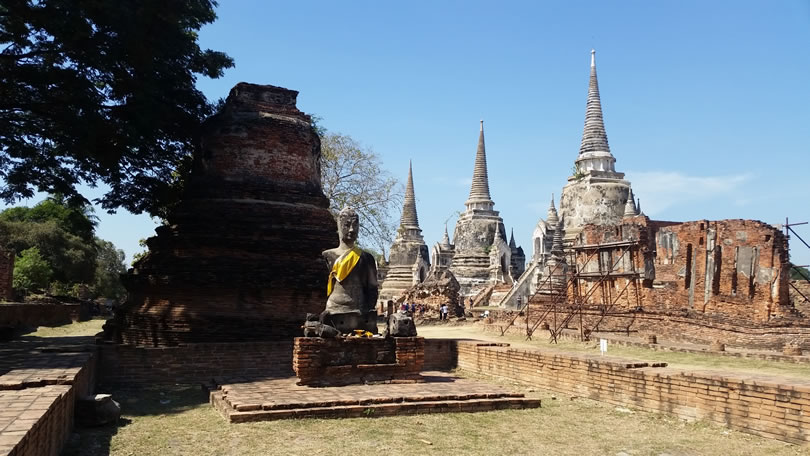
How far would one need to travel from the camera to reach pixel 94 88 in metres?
12.0

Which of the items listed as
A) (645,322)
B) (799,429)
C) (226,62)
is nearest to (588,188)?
(645,322)

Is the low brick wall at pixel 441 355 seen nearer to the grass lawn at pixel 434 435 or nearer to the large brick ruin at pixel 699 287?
the grass lawn at pixel 434 435

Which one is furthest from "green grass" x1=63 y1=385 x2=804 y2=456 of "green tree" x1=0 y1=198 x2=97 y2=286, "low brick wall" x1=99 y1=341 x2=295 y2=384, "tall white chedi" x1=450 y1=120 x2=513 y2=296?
"tall white chedi" x1=450 y1=120 x2=513 y2=296

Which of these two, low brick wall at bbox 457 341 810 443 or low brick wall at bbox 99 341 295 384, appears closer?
low brick wall at bbox 457 341 810 443

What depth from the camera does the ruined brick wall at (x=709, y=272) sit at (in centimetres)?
1650

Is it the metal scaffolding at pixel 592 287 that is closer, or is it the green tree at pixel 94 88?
the green tree at pixel 94 88

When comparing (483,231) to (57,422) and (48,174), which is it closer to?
(48,174)

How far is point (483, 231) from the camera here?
164 ft

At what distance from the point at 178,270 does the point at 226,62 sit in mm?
5671

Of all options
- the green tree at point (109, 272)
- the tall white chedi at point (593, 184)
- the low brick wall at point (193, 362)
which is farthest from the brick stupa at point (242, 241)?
the tall white chedi at point (593, 184)

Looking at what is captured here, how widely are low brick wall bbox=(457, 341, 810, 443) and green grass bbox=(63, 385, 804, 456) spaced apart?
5.6 inches

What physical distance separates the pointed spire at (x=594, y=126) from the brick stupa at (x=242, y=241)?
3685cm

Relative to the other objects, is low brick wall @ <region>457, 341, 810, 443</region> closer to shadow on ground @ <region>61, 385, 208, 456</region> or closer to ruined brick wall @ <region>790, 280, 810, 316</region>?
shadow on ground @ <region>61, 385, 208, 456</region>

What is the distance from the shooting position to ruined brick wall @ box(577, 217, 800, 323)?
650 inches
